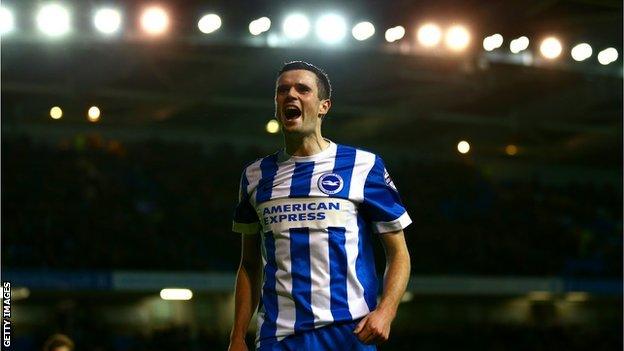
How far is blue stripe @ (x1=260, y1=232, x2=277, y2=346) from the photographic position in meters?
3.17

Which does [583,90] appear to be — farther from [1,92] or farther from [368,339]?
[368,339]

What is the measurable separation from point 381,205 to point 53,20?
963 cm

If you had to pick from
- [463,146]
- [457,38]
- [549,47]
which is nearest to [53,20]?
[457,38]

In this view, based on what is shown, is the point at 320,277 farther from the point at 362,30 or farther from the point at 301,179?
the point at 362,30

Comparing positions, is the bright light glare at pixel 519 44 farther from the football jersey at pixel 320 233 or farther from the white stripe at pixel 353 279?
the white stripe at pixel 353 279

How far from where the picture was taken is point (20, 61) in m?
16.0

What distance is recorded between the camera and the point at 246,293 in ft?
11.1

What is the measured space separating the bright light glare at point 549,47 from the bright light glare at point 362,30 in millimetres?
2514

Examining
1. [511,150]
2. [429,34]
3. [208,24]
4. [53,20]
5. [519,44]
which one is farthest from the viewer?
[511,150]

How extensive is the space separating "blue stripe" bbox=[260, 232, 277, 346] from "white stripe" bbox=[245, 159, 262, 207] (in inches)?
5.5

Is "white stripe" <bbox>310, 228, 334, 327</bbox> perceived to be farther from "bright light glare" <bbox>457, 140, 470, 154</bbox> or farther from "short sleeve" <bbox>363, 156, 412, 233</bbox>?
"bright light glare" <bbox>457, 140, 470, 154</bbox>

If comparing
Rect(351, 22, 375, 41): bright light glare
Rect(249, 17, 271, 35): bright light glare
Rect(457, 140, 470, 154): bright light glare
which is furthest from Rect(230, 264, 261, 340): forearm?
Rect(457, 140, 470, 154): bright light glare

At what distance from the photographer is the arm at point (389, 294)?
3.01 m

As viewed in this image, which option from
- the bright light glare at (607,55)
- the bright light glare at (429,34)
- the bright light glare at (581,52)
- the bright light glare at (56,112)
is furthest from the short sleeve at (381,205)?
the bright light glare at (56,112)
